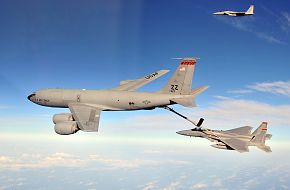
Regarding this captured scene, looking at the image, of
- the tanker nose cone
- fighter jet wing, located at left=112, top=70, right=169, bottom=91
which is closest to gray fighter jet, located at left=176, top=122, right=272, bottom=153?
fighter jet wing, located at left=112, top=70, right=169, bottom=91

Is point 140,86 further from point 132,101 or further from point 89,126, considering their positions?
point 89,126

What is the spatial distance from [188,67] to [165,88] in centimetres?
420

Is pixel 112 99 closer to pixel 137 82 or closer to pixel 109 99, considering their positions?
pixel 109 99

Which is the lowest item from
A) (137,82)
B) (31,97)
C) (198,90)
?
(31,97)

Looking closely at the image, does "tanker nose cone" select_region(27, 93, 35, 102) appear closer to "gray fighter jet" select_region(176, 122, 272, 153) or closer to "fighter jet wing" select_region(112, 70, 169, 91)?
"fighter jet wing" select_region(112, 70, 169, 91)

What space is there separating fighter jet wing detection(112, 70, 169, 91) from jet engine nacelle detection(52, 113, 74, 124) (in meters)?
9.30

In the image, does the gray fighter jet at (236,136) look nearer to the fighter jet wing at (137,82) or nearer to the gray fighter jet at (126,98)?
the gray fighter jet at (126,98)

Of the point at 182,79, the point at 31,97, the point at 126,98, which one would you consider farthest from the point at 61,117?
the point at 182,79

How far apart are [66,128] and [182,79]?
16199 millimetres

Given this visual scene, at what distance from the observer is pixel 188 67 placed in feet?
128

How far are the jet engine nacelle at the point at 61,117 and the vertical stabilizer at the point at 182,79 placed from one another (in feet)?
42.2

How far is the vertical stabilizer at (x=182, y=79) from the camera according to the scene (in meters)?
38.7

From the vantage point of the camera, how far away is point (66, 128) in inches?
1368

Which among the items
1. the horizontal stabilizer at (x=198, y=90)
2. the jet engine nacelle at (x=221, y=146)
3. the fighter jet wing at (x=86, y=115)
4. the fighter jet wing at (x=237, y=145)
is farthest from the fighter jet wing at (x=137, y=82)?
the fighter jet wing at (x=237, y=145)
